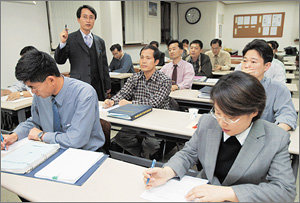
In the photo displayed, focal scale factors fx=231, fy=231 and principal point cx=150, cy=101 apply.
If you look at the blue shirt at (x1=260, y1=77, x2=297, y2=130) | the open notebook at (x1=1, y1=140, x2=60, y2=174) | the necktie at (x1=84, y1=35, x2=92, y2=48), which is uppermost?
the necktie at (x1=84, y1=35, x2=92, y2=48)

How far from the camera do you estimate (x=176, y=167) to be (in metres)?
1.11

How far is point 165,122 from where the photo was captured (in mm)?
1924

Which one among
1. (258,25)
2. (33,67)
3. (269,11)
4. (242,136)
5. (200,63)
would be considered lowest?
(242,136)

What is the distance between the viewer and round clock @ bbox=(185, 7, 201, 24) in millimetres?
9150

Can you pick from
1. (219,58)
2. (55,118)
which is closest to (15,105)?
(55,118)

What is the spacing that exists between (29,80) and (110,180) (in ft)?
2.36

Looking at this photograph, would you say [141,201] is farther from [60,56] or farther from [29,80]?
[60,56]

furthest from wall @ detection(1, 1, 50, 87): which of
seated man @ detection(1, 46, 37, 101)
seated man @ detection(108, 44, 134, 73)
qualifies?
seated man @ detection(108, 44, 134, 73)

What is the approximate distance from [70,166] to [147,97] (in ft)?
4.81

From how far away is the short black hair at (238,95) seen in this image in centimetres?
Answer: 92

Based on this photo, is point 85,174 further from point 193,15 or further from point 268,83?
point 193,15

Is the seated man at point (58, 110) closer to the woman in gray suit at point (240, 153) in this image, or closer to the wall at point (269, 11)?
the woman in gray suit at point (240, 153)

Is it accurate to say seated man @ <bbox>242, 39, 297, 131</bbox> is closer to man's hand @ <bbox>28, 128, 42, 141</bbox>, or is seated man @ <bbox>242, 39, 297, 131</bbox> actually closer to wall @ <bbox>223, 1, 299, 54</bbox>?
man's hand @ <bbox>28, 128, 42, 141</bbox>

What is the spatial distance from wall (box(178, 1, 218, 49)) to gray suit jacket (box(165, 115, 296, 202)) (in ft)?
28.6
